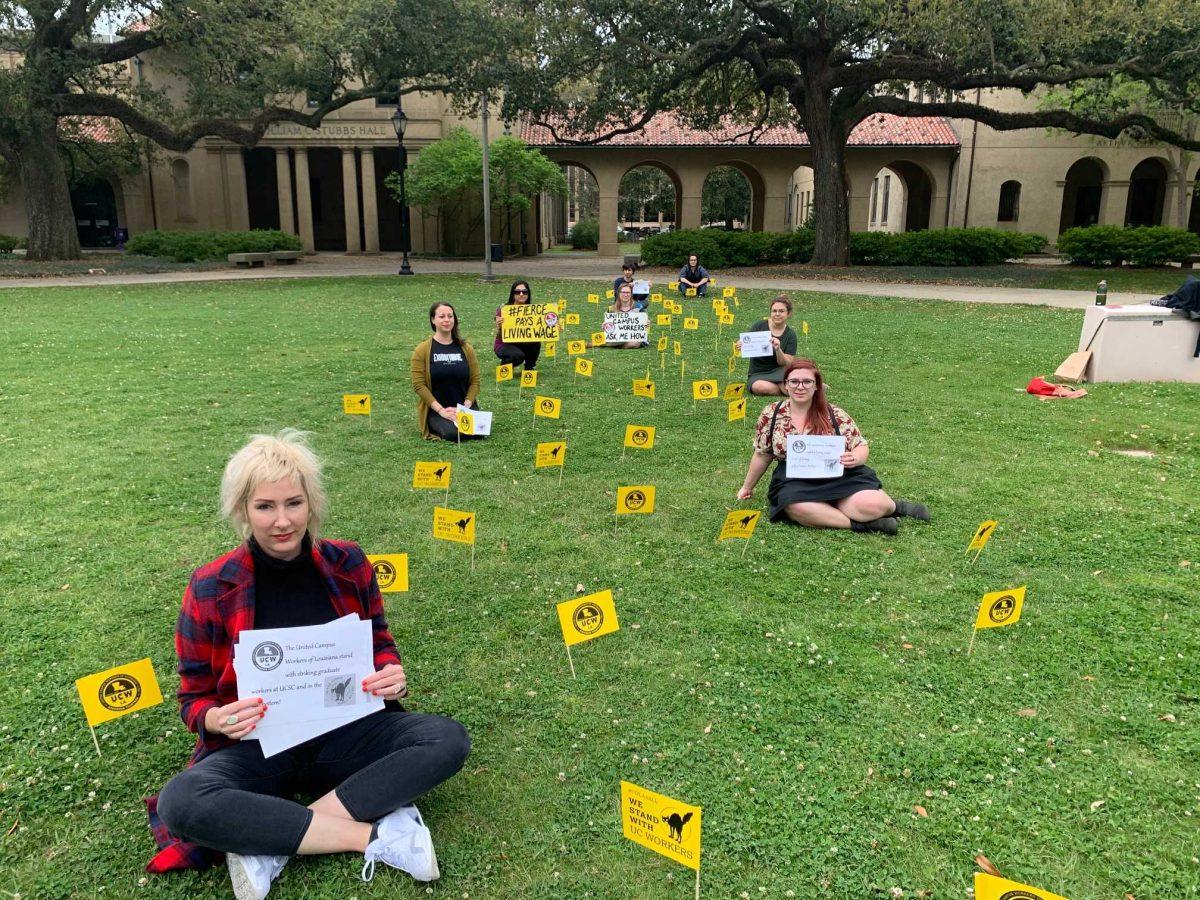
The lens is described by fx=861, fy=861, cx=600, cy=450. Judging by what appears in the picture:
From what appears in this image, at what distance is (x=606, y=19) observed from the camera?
2088 cm

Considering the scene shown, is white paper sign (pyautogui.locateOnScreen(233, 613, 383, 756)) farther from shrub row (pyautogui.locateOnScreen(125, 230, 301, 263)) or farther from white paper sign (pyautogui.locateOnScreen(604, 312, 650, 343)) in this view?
shrub row (pyautogui.locateOnScreen(125, 230, 301, 263))

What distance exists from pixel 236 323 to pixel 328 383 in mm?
6002

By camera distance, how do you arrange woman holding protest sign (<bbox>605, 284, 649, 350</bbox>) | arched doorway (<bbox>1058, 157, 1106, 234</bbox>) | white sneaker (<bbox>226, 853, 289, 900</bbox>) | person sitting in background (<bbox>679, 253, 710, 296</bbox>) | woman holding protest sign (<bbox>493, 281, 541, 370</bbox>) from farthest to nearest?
arched doorway (<bbox>1058, 157, 1106, 234</bbox>), person sitting in background (<bbox>679, 253, 710, 296</bbox>), woman holding protest sign (<bbox>605, 284, 649, 350</bbox>), woman holding protest sign (<bbox>493, 281, 541, 370</bbox>), white sneaker (<bbox>226, 853, 289, 900</bbox>)

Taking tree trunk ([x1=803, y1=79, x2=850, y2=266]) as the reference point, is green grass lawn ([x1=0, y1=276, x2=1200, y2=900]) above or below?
below

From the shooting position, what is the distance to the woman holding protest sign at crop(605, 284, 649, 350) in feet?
40.0

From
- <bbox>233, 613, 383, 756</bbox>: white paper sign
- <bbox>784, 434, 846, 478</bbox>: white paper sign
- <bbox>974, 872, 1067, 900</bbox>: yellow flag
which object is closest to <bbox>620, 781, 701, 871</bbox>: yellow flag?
<bbox>974, 872, 1067, 900</bbox>: yellow flag

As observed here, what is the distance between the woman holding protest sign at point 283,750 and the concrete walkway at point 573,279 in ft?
60.1

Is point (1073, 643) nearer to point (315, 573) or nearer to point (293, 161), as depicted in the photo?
point (315, 573)

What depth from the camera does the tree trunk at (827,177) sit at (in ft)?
76.2

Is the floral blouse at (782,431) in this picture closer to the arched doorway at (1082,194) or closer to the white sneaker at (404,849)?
the white sneaker at (404,849)

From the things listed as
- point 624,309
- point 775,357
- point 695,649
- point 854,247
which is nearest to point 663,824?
point 695,649

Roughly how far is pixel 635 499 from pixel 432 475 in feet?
4.13

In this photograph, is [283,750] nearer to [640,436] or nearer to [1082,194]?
[640,436]

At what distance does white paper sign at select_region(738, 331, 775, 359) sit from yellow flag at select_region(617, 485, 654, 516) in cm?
372
